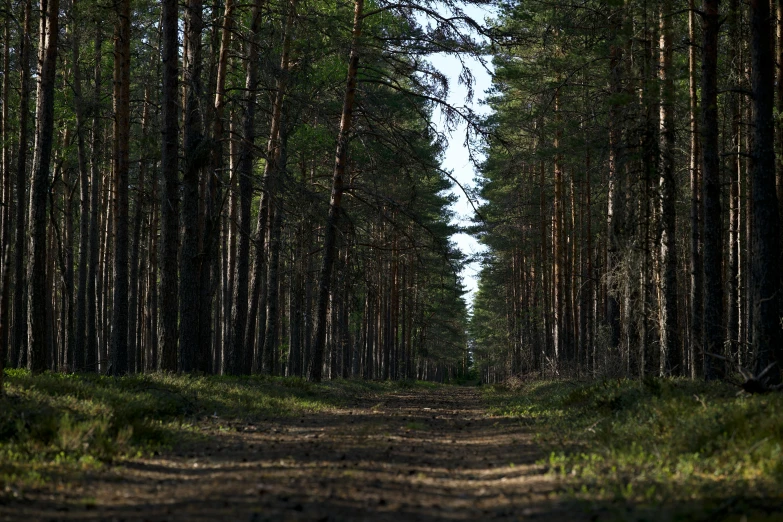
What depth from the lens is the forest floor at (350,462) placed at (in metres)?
5.74

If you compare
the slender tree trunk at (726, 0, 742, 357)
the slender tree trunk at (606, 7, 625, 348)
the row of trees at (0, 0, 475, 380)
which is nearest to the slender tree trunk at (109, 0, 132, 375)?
the row of trees at (0, 0, 475, 380)

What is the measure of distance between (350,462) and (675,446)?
11.8 ft

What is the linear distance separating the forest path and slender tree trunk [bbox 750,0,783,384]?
4098 millimetres

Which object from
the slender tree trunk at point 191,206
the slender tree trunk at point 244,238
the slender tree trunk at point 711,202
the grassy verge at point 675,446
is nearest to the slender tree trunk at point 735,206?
the slender tree trunk at point 711,202

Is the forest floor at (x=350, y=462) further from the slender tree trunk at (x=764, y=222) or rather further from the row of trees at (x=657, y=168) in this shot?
the row of trees at (x=657, y=168)

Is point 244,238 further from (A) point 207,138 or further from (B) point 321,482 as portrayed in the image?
(B) point 321,482

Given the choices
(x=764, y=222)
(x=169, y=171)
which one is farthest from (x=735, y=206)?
(x=169, y=171)

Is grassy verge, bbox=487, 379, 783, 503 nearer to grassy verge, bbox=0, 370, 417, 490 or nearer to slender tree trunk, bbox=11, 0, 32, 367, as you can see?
grassy verge, bbox=0, 370, 417, 490

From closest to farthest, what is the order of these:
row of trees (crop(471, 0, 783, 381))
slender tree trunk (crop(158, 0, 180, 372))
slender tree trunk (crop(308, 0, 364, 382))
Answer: row of trees (crop(471, 0, 783, 381)), slender tree trunk (crop(158, 0, 180, 372)), slender tree trunk (crop(308, 0, 364, 382))

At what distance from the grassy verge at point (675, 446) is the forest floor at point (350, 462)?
29 millimetres

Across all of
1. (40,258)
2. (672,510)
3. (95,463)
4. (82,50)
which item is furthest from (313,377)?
(672,510)

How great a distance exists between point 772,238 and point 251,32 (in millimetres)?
12957

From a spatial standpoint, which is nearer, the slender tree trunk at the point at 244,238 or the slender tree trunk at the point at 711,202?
the slender tree trunk at the point at 711,202

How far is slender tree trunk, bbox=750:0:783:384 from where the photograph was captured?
11.3 m
